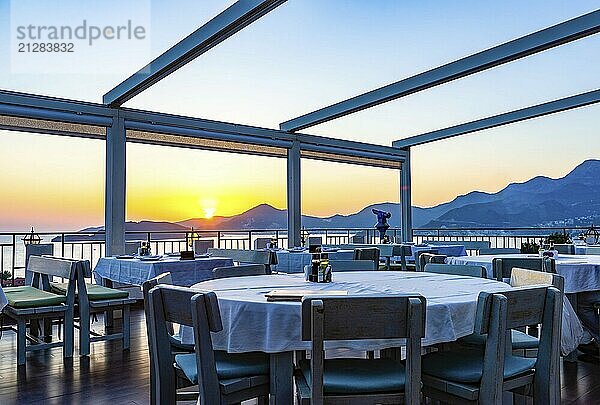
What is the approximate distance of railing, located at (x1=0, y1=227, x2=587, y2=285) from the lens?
8508mm

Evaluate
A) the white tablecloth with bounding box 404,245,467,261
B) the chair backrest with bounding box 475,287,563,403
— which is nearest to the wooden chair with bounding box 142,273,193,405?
the chair backrest with bounding box 475,287,563,403

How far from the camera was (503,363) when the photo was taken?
199cm

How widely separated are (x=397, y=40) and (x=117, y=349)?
4485mm

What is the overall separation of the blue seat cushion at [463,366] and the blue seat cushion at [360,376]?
147mm

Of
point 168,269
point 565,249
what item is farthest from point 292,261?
point 565,249

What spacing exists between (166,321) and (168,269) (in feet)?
10.00

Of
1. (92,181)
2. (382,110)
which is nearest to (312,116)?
(382,110)

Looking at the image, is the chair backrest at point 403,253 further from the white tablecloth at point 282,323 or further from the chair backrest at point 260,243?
the white tablecloth at point 282,323

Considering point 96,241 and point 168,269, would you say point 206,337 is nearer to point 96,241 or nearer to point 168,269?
point 168,269

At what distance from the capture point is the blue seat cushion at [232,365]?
2.16 meters

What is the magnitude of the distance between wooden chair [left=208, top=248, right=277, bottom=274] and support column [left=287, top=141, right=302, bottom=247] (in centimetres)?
280

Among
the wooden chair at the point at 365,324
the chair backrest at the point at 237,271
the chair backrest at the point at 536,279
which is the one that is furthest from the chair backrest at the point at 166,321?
the chair backrest at the point at 536,279

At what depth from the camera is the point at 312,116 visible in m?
8.70

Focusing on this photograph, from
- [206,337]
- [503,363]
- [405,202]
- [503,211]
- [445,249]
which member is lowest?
[503,363]
